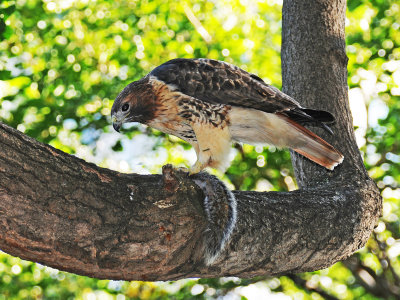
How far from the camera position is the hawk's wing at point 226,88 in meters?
3.37

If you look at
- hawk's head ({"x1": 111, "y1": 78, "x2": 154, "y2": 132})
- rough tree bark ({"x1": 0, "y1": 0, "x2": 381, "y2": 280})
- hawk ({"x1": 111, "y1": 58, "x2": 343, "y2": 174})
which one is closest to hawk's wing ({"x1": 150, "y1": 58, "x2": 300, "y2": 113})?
hawk ({"x1": 111, "y1": 58, "x2": 343, "y2": 174})

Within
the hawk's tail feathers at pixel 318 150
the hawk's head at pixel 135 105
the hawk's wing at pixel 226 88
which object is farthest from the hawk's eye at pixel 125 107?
the hawk's tail feathers at pixel 318 150

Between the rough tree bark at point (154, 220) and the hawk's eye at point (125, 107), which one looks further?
the hawk's eye at point (125, 107)

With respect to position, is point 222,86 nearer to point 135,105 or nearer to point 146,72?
point 135,105

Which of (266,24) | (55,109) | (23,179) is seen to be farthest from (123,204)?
(266,24)

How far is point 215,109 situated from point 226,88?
157 millimetres

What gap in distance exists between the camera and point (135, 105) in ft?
11.6

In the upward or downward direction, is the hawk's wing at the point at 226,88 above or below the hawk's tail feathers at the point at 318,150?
above

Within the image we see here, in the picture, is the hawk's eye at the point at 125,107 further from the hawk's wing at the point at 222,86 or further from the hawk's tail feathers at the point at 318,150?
the hawk's tail feathers at the point at 318,150

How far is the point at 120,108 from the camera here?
360cm

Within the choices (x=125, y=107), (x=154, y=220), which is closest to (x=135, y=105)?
(x=125, y=107)

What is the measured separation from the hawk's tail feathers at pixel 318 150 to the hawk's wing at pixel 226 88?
0.08 metres

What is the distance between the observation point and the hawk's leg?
11.2ft

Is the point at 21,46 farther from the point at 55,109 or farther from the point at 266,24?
the point at 266,24
